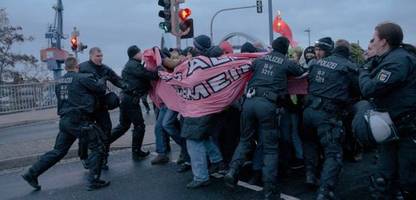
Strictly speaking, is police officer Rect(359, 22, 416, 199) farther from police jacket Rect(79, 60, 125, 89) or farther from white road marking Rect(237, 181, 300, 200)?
police jacket Rect(79, 60, 125, 89)

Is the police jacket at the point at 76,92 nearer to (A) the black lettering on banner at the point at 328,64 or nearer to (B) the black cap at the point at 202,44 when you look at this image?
(B) the black cap at the point at 202,44

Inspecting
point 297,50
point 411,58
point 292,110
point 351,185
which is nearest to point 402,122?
point 411,58

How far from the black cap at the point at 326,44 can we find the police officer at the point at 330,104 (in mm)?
271

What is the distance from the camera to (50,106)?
22.0m

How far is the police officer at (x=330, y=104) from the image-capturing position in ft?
16.6

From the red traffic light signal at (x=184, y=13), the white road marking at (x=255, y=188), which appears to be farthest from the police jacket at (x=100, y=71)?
the red traffic light signal at (x=184, y=13)

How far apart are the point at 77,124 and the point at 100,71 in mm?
1104

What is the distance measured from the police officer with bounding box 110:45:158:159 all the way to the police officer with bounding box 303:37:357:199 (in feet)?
9.17

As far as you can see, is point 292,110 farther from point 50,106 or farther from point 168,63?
point 50,106

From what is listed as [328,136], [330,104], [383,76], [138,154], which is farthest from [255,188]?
[138,154]

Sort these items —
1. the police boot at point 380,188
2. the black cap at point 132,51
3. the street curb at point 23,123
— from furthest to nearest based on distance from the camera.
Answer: the street curb at point 23,123
the black cap at point 132,51
the police boot at point 380,188

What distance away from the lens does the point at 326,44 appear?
5.83 metres

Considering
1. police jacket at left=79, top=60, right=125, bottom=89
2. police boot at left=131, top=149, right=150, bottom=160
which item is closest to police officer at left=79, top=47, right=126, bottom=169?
police jacket at left=79, top=60, right=125, bottom=89

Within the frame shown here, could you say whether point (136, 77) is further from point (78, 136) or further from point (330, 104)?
point (330, 104)
